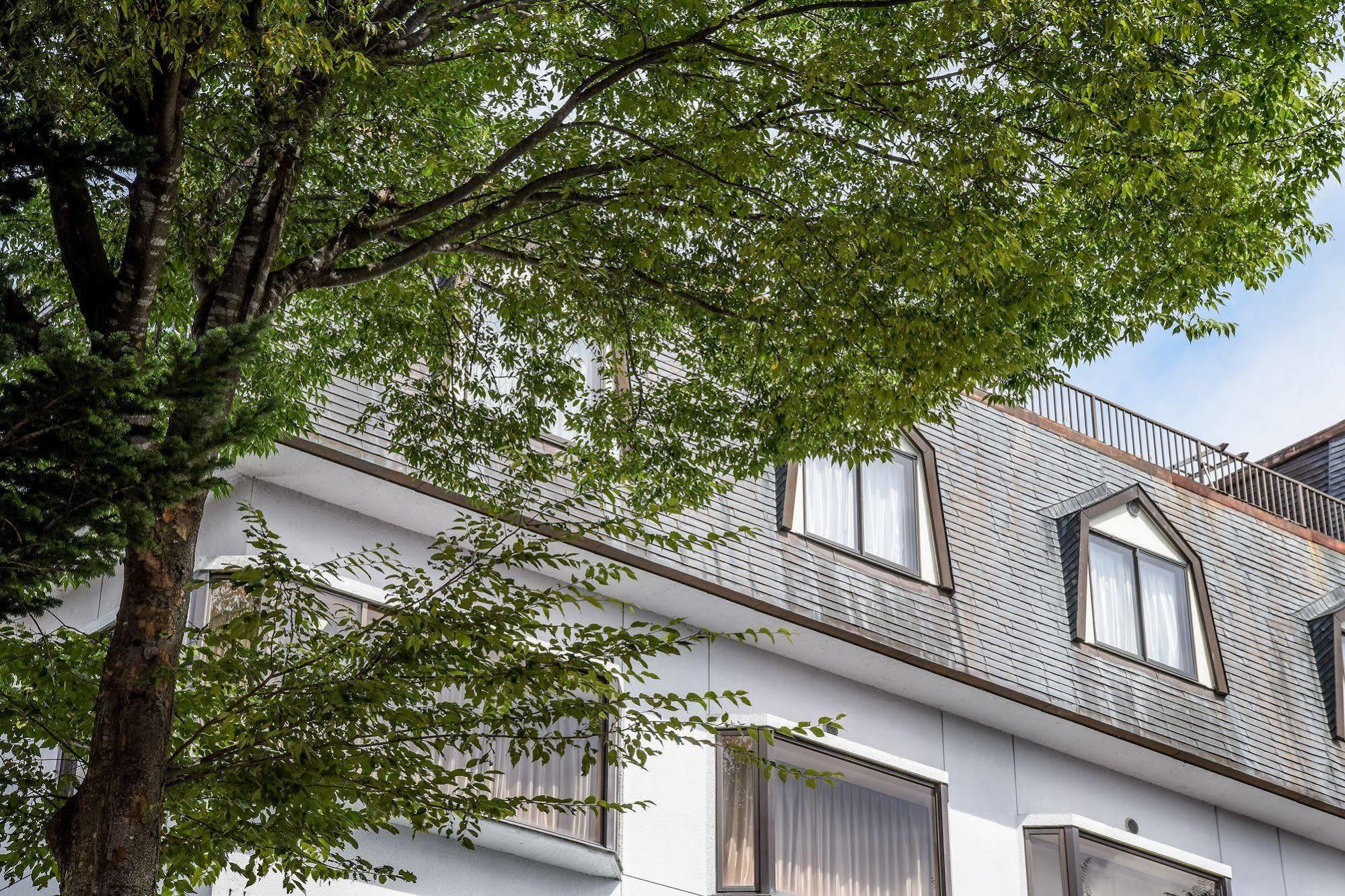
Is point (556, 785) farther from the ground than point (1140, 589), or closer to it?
closer to it

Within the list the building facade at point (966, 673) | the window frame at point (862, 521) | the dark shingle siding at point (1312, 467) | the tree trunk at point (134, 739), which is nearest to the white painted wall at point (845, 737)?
the building facade at point (966, 673)

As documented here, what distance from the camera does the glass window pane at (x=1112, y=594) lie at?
2055cm

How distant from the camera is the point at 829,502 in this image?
19062 millimetres

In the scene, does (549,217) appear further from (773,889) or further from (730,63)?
(773,889)

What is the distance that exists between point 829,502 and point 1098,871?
17.5 feet

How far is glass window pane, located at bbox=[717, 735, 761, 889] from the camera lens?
54.6 ft

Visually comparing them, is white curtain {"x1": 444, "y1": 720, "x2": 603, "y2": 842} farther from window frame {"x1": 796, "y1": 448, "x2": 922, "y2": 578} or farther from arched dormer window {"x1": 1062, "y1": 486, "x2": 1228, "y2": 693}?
arched dormer window {"x1": 1062, "y1": 486, "x2": 1228, "y2": 693}

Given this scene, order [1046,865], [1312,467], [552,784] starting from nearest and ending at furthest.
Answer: [552,784] < [1046,865] < [1312,467]

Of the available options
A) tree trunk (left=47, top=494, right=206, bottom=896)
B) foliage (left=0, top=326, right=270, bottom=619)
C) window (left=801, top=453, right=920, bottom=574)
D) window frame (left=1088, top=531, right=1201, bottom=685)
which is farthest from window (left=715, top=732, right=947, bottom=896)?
foliage (left=0, top=326, right=270, bottom=619)

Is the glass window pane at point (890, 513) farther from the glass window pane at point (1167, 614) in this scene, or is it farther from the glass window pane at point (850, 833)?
the glass window pane at point (1167, 614)

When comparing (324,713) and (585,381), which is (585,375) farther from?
(324,713)

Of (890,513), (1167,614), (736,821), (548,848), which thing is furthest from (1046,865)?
(548,848)

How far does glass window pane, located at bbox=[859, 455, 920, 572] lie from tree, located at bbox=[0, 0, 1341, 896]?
21.3 feet

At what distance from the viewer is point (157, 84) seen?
9.49m
